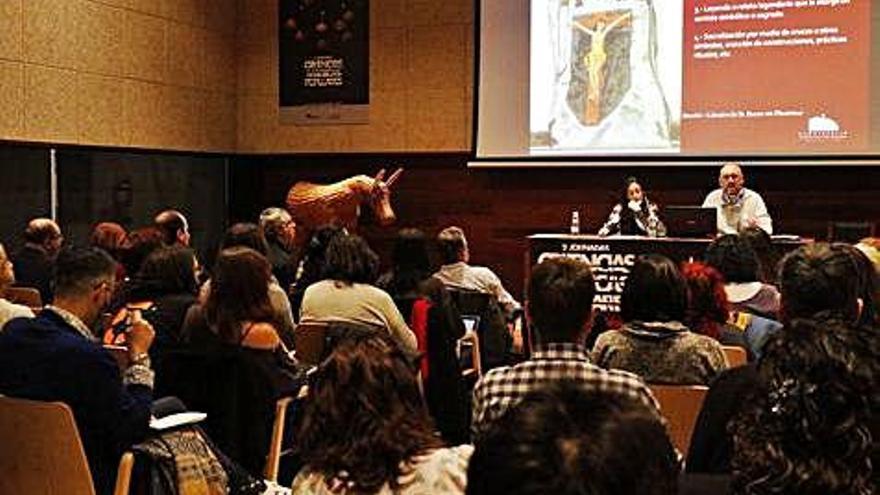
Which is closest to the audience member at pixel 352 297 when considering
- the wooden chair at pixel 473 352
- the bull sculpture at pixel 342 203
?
the wooden chair at pixel 473 352

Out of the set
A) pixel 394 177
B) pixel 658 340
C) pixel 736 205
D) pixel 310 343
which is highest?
pixel 394 177

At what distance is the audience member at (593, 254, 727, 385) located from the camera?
3.35 m

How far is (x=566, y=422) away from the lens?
1.03 m

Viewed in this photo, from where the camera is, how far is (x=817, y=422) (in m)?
1.54

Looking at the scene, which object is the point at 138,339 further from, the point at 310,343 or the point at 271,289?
the point at 271,289

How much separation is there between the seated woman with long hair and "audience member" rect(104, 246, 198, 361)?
2.24m

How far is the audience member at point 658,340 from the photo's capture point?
11.0ft

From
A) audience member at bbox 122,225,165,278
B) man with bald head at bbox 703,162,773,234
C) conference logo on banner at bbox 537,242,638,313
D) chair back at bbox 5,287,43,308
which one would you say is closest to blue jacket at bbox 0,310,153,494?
audience member at bbox 122,225,165,278

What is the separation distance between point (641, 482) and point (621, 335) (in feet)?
8.02

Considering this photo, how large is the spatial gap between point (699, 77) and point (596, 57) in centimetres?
85

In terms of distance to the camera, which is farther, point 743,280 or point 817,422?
point 743,280

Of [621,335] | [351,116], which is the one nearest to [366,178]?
[351,116]

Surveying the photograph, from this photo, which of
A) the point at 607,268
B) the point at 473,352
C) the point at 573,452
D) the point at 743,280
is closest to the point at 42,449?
the point at 573,452

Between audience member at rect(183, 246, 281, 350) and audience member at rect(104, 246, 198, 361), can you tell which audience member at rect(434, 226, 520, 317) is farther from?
audience member at rect(183, 246, 281, 350)
